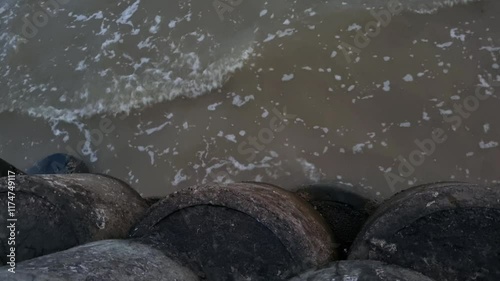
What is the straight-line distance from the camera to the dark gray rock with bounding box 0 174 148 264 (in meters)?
2.55

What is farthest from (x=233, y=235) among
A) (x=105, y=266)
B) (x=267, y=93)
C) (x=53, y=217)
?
(x=267, y=93)

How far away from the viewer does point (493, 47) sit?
15.4 feet

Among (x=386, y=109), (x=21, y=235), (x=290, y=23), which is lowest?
(x=386, y=109)

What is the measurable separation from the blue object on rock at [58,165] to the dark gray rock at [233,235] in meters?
2.54

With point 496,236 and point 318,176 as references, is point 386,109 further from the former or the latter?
point 496,236

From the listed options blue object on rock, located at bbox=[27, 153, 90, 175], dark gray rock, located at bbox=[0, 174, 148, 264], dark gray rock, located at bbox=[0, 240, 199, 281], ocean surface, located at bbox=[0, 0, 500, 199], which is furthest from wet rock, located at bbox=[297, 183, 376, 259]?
blue object on rock, located at bbox=[27, 153, 90, 175]

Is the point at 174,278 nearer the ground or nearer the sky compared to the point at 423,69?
nearer the sky

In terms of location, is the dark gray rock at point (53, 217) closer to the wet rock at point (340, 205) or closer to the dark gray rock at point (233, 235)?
the dark gray rock at point (233, 235)

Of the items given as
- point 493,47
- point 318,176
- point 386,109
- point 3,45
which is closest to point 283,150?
point 318,176

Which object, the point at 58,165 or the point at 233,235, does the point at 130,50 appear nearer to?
the point at 58,165

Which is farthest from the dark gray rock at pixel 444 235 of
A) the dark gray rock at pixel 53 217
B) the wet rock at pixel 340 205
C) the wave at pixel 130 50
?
the wave at pixel 130 50

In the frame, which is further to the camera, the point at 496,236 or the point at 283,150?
the point at 283,150

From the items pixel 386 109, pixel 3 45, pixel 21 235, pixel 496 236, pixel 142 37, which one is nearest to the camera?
pixel 496 236

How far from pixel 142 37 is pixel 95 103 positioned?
3.00 ft
